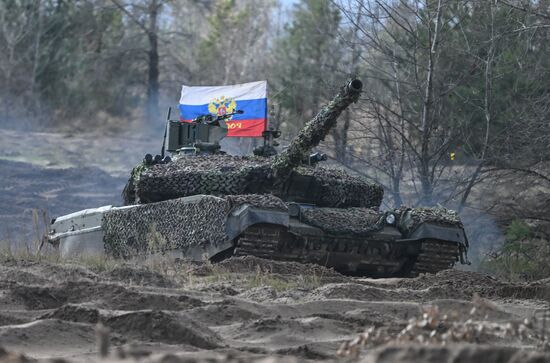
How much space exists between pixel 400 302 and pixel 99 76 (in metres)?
27.6

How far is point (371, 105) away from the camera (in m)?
19.5

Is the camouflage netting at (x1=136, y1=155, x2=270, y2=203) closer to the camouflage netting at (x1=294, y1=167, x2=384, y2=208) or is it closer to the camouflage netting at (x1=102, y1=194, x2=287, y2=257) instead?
the camouflage netting at (x1=102, y1=194, x2=287, y2=257)

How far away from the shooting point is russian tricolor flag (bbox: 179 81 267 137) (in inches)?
776

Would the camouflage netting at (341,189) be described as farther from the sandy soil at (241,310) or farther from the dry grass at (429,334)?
the dry grass at (429,334)

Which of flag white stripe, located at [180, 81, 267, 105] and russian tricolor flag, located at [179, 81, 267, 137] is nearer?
russian tricolor flag, located at [179, 81, 267, 137]

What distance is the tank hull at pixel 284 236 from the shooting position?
42.0 feet

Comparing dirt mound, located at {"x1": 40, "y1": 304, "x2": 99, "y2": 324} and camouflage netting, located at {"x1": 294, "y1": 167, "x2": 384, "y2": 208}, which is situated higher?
camouflage netting, located at {"x1": 294, "y1": 167, "x2": 384, "y2": 208}

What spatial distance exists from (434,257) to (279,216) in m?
2.05

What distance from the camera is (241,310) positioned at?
339 inches

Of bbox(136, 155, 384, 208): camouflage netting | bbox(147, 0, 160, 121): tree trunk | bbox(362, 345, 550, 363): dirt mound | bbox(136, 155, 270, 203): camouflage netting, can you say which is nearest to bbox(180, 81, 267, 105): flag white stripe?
→ bbox(136, 155, 384, 208): camouflage netting

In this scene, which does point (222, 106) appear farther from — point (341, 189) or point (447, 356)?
point (447, 356)

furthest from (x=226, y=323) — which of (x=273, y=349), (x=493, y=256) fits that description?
(x=493, y=256)

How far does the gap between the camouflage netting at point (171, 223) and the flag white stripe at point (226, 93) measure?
5.40 metres

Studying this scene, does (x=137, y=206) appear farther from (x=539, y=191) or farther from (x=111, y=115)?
(x=111, y=115)
